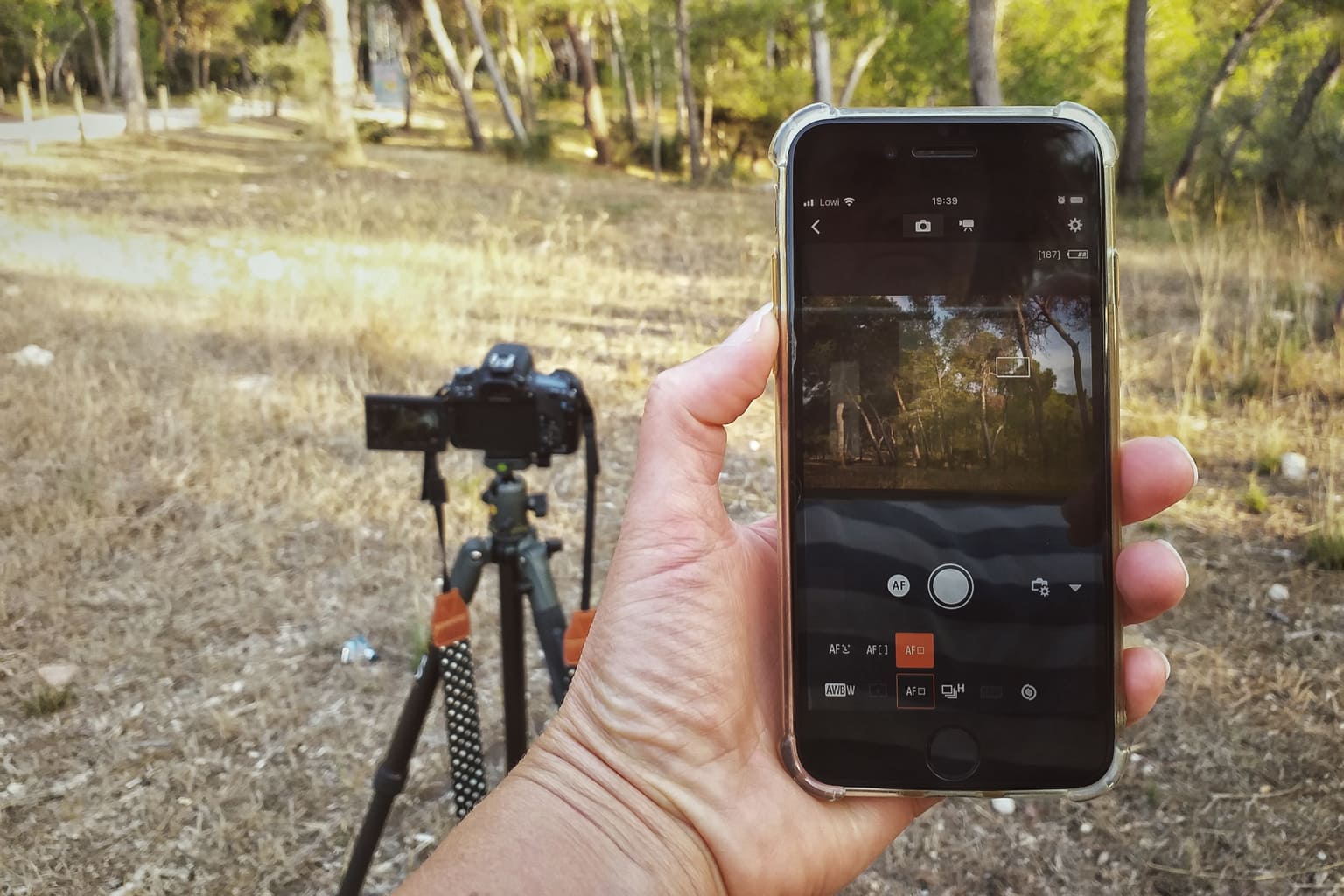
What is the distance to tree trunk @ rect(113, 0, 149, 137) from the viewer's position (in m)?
4.01

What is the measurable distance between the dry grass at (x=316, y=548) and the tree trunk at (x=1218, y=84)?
3782 millimetres

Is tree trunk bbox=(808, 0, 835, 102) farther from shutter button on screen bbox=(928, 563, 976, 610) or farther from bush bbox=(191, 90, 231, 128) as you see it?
shutter button on screen bbox=(928, 563, 976, 610)

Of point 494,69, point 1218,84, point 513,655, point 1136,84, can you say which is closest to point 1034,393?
point 513,655

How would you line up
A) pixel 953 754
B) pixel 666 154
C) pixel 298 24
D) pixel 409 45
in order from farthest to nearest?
pixel 409 45 → pixel 666 154 → pixel 298 24 → pixel 953 754

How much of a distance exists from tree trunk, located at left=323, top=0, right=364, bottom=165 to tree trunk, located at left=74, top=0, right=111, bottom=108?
21.1 feet

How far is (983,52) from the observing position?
565 centimetres

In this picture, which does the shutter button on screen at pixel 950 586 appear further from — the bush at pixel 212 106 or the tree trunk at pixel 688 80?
the tree trunk at pixel 688 80

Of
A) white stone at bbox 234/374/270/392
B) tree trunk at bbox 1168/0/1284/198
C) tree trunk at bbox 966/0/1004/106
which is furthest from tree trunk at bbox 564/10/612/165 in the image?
white stone at bbox 234/374/270/392

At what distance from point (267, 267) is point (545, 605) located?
15.0 feet

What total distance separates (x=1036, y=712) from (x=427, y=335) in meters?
4.06

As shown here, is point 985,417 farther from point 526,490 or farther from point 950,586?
point 526,490

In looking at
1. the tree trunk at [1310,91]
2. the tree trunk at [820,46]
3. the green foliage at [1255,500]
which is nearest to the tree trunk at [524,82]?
the tree trunk at [820,46]

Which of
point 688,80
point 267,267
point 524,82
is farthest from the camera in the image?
point 524,82

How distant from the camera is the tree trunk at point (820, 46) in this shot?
1123 centimetres
